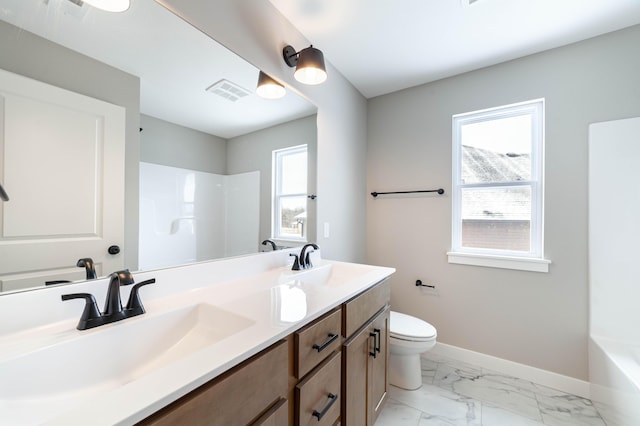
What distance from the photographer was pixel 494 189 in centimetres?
206

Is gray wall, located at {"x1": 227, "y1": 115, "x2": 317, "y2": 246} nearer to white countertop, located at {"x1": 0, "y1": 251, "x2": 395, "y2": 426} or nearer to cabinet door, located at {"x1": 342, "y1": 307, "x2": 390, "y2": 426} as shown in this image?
white countertop, located at {"x1": 0, "y1": 251, "x2": 395, "y2": 426}

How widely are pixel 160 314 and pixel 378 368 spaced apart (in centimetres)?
117

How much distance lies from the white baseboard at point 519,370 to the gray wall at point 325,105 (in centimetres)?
111

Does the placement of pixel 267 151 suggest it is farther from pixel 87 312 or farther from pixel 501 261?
pixel 501 261

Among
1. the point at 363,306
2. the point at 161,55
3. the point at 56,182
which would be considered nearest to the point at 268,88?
the point at 161,55

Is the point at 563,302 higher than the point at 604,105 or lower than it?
lower

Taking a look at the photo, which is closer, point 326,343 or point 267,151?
point 326,343

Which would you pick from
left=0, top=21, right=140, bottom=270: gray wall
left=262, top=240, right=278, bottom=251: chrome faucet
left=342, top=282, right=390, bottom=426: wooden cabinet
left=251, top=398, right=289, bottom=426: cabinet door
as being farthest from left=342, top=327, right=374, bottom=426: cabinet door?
left=0, top=21, right=140, bottom=270: gray wall

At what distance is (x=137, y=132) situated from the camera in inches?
38.2

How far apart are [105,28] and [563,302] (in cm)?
285

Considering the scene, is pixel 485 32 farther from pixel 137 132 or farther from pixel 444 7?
pixel 137 132

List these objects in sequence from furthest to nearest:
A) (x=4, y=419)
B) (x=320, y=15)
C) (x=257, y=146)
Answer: (x=320, y=15), (x=257, y=146), (x=4, y=419)

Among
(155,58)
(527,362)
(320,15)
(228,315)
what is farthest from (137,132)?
(527,362)

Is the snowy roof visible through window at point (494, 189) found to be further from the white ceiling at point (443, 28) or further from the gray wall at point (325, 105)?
the gray wall at point (325, 105)
